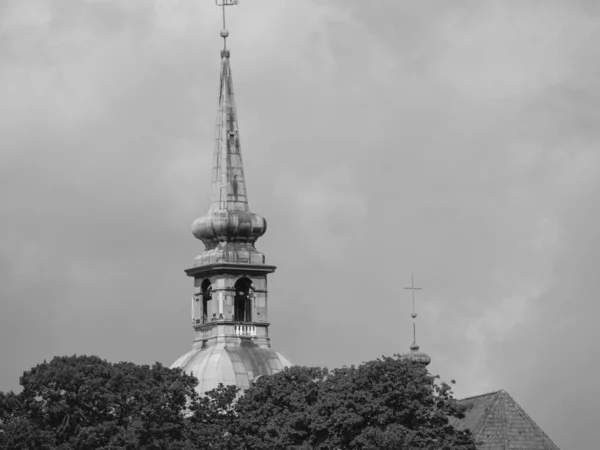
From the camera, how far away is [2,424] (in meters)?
132

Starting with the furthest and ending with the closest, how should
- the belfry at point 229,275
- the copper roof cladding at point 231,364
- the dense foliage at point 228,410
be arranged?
the belfry at point 229,275 < the copper roof cladding at point 231,364 < the dense foliage at point 228,410

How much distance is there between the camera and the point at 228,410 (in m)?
140

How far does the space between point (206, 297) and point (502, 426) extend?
20.4m

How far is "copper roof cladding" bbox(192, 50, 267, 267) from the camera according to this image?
517ft

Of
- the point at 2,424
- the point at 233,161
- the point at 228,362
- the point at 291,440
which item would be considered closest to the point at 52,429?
the point at 2,424

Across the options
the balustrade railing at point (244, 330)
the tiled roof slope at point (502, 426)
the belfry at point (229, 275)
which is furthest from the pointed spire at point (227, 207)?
the tiled roof slope at point (502, 426)

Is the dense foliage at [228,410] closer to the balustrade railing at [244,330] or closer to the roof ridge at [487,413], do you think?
the roof ridge at [487,413]

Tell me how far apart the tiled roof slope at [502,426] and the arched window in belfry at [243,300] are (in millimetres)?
14393

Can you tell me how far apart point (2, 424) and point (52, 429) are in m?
2.45

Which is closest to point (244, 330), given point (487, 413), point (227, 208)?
point (227, 208)

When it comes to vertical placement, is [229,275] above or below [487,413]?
above

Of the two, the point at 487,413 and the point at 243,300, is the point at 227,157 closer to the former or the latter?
the point at 243,300

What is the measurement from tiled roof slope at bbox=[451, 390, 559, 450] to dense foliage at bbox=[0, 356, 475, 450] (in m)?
10.9

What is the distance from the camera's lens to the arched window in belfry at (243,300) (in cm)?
15762
